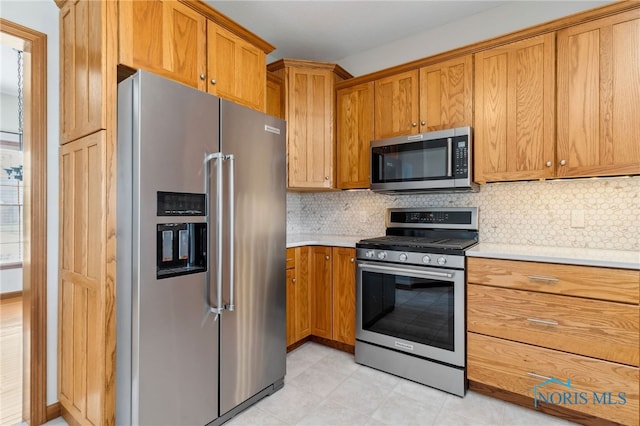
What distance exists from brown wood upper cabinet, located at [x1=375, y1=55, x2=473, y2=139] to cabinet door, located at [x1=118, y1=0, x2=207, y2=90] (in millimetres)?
1490

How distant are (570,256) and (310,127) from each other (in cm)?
213

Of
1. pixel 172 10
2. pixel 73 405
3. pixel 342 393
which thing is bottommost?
pixel 342 393

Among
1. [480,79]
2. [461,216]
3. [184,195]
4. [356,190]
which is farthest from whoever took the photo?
[356,190]

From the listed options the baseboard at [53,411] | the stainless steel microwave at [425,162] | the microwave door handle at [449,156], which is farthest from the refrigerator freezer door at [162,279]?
the microwave door handle at [449,156]

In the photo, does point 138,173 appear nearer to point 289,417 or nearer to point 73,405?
point 73,405

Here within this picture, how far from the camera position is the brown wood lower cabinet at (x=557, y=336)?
165 centimetres

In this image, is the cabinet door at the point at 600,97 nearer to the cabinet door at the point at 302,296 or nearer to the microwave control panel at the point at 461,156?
the microwave control panel at the point at 461,156

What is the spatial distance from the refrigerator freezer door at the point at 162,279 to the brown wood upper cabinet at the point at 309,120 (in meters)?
1.23

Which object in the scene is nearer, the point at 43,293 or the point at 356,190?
the point at 43,293

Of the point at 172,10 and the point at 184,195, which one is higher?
the point at 172,10

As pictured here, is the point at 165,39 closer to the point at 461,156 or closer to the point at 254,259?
the point at 254,259

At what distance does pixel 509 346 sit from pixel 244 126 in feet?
6.75

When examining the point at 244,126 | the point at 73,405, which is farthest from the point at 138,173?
the point at 73,405

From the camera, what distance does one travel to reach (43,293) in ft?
6.09
